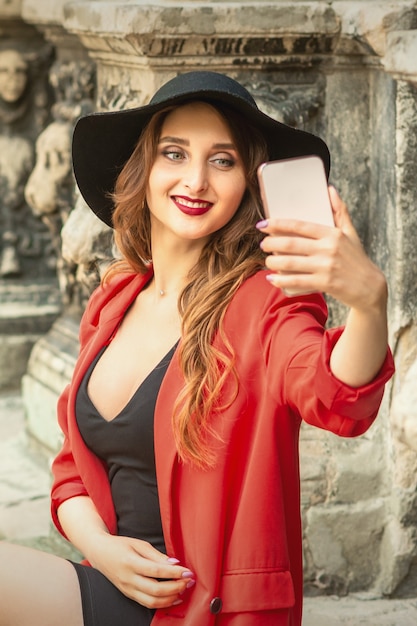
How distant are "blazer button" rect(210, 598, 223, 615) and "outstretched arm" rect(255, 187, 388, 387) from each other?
549 mm

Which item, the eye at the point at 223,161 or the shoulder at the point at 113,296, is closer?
the eye at the point at 223,161

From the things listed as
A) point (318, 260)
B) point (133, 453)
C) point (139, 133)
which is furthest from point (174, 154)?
point (318, 260)

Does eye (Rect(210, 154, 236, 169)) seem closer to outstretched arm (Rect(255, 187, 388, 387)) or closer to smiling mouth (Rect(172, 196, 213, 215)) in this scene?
smiling mouth (Rect(172, 196, 213, 215))

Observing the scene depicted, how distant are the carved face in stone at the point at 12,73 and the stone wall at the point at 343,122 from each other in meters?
1.17

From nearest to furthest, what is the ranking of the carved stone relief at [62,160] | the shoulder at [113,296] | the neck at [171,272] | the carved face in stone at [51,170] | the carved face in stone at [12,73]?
the neck at [171,272], the shoulder at [113,296], the carved stone relief at [62,160], the carved face in stone at [51,170], the carved face in stone at [12,73]

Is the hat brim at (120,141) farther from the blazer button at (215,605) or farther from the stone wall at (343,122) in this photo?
the blazer button at (215,605)

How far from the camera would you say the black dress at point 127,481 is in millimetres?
2041

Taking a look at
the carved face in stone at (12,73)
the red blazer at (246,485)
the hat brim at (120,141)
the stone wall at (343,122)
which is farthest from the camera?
the carved face in stone at (12,73)

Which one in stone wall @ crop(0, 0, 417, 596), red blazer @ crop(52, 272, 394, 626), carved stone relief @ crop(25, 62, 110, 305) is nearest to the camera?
red blazer @ crop(52, 272, 394, 626)

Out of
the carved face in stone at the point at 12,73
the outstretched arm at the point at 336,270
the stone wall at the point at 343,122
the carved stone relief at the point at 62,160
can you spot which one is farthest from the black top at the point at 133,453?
the carved face in stone at the point at 12,73

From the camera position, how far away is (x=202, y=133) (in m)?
2.04

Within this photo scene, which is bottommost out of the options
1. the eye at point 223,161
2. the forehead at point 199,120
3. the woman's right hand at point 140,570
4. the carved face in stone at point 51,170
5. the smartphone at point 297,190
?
the woman's right hand at point 140,570

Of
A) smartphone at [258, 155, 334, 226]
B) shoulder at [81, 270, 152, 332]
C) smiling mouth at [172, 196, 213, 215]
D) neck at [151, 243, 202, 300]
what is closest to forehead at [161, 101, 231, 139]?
smiling mouth at [172, 196, 213, 215]

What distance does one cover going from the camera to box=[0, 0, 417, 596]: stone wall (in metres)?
2.69
